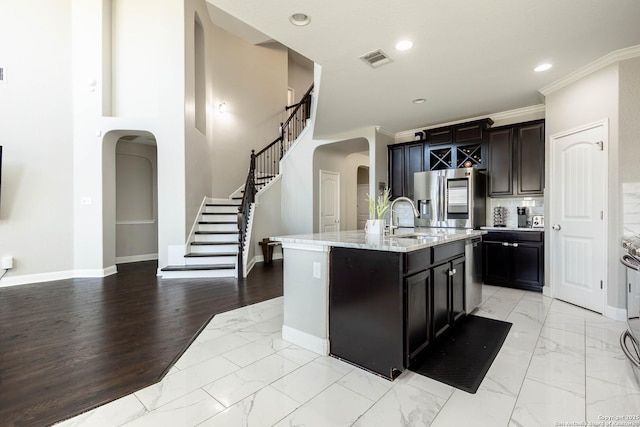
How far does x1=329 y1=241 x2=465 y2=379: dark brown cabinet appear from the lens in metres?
1.97

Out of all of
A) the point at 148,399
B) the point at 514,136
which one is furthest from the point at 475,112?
the point at 148,399

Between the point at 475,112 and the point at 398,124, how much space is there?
1.25m

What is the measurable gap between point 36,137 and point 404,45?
5.78 m

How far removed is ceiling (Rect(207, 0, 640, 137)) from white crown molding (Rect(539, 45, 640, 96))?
0.08 metres

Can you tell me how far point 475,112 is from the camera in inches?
185

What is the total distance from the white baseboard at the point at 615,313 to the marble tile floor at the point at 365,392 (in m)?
0.63

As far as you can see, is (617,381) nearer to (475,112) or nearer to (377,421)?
(377,421)

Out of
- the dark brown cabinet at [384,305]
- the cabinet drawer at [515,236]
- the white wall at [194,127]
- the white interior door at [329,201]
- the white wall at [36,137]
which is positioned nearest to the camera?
the dark brown cabinet at [384,305]

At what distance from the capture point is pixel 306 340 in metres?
2.48

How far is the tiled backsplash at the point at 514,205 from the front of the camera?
4.48m

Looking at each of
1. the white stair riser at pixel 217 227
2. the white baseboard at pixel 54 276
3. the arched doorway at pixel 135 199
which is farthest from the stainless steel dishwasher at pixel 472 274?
the arched doorway at pixel 135 199

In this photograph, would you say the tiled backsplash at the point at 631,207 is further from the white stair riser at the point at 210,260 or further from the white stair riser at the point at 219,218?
the white stair riser at the point at 219,218

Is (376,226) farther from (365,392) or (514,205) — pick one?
(514,205)

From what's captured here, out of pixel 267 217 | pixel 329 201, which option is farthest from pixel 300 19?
pixel 329 201
